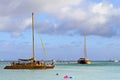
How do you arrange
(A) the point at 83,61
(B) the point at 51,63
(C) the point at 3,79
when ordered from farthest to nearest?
(A) the point at 83,61 → (B) the point at 51,63 → (C) the point at 3,79

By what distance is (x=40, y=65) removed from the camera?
84.6 metres

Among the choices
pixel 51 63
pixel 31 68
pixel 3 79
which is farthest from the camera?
pixel 51 63

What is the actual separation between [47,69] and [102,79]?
2657 cm

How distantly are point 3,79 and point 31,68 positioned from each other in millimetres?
25247

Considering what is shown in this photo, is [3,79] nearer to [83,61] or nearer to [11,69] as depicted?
[11,69]

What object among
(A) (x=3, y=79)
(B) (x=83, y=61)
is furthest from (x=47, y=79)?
(B) (x=83, y=61)

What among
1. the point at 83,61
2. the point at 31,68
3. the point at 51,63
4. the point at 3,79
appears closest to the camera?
the point at 3,79

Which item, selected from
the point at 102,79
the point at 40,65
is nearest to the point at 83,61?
the point at 40,65

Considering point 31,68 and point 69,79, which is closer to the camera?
point 69,79

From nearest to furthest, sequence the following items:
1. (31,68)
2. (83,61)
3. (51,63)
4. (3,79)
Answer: (3,79)
(31,68)
(51,63)
(83,61)

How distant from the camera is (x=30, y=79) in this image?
6031cm

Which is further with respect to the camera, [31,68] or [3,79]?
[31,68]

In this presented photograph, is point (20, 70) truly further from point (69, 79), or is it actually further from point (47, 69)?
point (69, 79)

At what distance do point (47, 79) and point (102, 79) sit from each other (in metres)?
9.00
